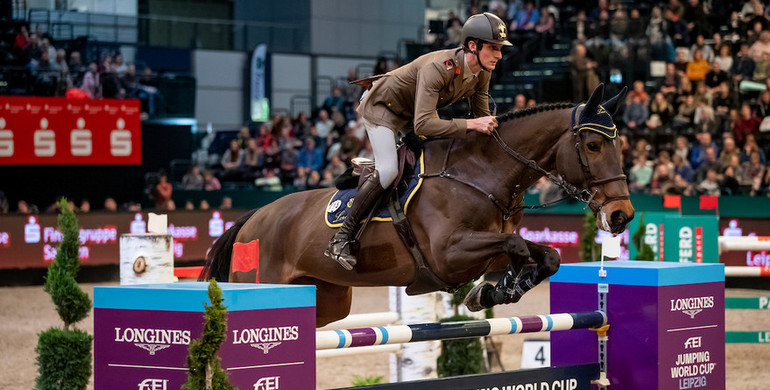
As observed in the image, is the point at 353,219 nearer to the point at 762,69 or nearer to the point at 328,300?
the point at 328,300

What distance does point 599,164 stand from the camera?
480cm

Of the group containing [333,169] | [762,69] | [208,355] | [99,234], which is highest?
[762,69]

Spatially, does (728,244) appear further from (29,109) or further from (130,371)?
(29,109)

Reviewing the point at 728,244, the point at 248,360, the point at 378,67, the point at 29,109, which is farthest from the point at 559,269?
the point at 378,67

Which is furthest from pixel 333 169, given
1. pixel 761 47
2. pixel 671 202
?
pixel 671 202

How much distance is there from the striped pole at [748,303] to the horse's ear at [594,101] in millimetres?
3150

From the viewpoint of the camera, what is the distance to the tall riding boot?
5090 millimetres

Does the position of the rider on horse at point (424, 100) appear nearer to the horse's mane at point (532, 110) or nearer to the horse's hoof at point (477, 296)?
the horse's mane at point (532, 110)

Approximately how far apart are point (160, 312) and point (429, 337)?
1183 millimetres

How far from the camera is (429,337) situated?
12.9 ft

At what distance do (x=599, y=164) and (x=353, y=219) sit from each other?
1.26m

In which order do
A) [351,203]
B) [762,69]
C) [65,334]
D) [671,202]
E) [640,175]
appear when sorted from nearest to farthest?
1. [65,334]
2. [351,203]
3. [671,202]
4. [640,175]
5. [762,69]

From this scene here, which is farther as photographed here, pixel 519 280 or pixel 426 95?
pixel 426 95

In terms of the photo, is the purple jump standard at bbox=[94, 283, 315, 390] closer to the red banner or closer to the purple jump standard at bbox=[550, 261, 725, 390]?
the purple jump standard at bbox=[550, 261, 725, 390]
